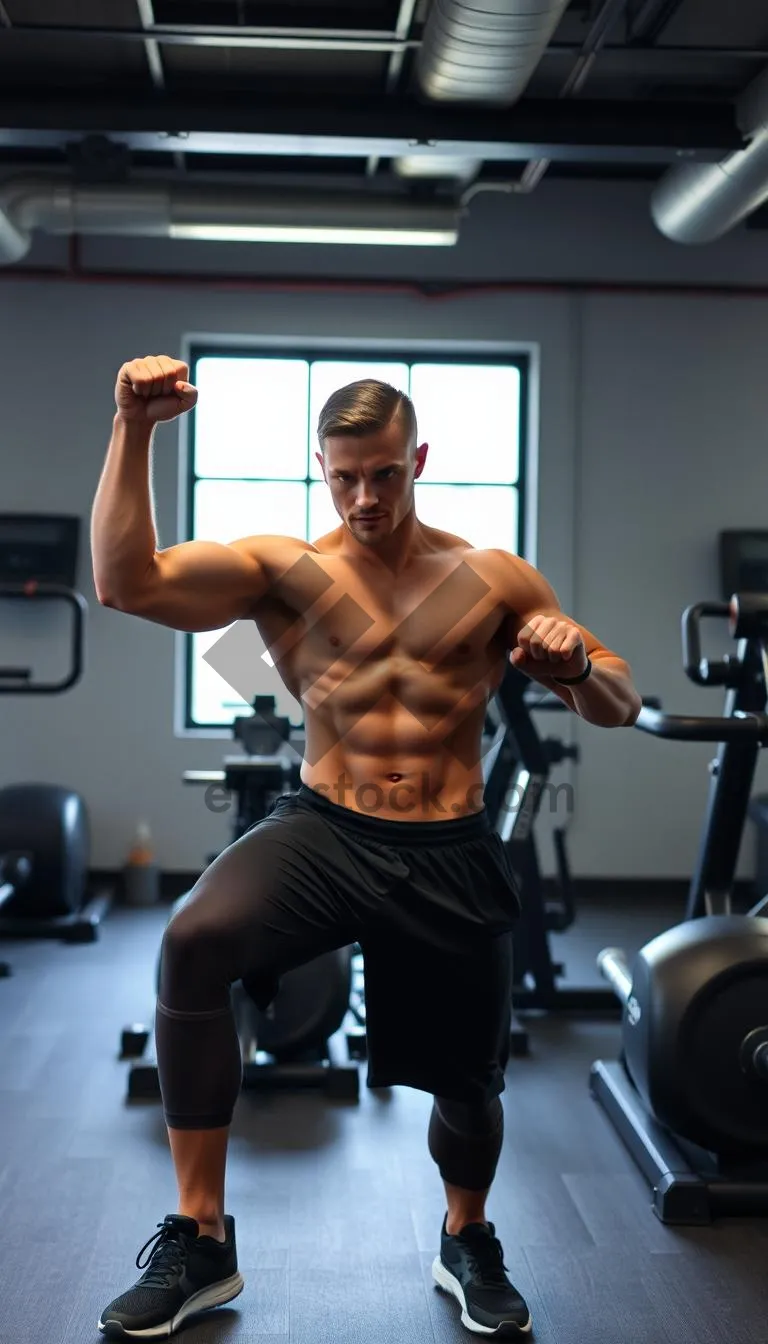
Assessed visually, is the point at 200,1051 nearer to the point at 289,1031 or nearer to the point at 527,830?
the point at 289,1031

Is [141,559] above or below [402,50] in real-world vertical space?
below

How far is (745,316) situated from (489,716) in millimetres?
2257

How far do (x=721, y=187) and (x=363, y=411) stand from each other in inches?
114

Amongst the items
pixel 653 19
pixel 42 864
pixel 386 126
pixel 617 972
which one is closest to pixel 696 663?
pixel 617 972

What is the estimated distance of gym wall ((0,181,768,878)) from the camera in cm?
536

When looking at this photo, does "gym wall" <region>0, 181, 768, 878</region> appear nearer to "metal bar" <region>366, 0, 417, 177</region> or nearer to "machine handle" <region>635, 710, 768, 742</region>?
"metal bar" <region>366, 0, 417, 177</region>

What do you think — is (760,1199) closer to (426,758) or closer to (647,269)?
(426,758)

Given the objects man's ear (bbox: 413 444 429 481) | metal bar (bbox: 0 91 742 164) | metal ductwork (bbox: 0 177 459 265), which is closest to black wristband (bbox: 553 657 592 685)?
man's ear (bbox: 413 444 429 481)

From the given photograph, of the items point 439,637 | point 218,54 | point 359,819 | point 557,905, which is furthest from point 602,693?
point 557,905

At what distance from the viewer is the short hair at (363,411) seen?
6.33ft

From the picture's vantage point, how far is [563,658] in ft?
5.64

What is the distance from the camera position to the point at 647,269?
548cm

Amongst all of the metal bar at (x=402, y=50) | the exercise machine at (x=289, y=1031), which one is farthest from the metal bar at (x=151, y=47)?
the exercise machine at (x=289, y=1031)

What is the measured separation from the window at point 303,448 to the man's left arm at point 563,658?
3506 mm
